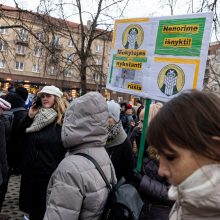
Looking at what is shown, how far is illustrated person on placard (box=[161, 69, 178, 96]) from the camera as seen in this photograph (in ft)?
9.26

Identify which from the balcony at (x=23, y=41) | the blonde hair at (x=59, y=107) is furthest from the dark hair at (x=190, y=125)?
the balcony at (x=23, y=41)

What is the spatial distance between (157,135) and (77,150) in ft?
4.06

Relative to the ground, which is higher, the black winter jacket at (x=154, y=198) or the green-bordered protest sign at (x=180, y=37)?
the green-bordered protest sign at (x=180, y=37)

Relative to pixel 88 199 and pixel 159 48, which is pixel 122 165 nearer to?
pixel 159 48

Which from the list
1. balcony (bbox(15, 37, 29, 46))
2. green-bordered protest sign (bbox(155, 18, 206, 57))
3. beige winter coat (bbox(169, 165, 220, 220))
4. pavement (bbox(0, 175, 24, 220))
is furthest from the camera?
balcony (bbox(15, 37, 29, 46))

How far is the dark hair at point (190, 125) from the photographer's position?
3.69 feet

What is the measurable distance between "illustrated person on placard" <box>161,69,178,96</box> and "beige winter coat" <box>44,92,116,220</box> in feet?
2.16

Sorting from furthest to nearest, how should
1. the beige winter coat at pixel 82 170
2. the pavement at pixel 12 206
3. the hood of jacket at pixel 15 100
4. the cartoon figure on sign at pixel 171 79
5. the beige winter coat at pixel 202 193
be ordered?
1. the hood of jacket at pixel 15 100
2. the pavement at pixel 12 206
3. the cartoon figure on sign at pixel 171 79
4. the beige winter coat at pixel 82 170
5. the beige winter coat at pixel 202 193

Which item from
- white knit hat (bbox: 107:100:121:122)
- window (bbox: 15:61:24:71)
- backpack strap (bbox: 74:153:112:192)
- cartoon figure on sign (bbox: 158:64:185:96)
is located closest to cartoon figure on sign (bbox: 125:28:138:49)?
cartoon figure on sign (bbox: 158:64:185:96)

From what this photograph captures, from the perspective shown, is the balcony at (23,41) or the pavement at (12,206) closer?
the pavement at (12,206)

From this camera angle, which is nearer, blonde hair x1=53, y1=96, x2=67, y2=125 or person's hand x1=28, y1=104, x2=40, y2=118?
blonde hair x1=53, y1=96, x2=67, y2=125

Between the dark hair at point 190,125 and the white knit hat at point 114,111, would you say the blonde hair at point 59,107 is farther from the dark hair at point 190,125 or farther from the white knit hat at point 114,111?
the dark hair at point 190,125

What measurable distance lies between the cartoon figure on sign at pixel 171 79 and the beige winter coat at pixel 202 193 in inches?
67.4

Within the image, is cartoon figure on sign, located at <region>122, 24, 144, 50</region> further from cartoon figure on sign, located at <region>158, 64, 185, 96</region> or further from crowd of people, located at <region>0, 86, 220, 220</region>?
crowd of people, located at <region>0, 86, 220, 220</region>
